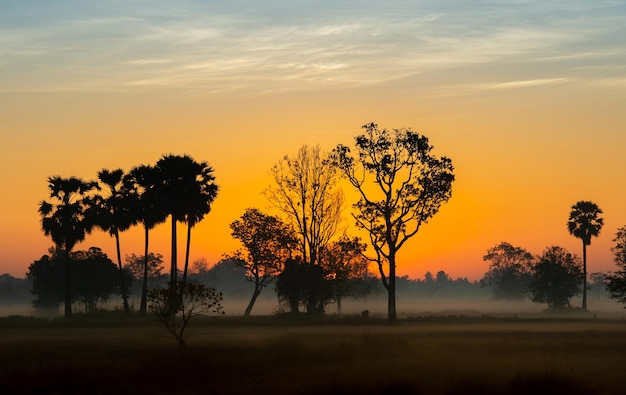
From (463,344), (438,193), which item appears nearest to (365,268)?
(438,193)

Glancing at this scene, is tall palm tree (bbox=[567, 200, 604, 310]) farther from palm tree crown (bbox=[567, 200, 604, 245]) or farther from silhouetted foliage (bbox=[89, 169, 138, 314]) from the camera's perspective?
silhouetted foliage (bbox=[89, 169, 138, 314])

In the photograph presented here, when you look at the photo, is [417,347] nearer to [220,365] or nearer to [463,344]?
[463,344]

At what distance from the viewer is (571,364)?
46469 mm

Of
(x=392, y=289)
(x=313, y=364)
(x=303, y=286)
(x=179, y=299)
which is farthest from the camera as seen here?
(x=303, y=286)

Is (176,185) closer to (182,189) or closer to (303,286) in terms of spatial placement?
(182,189)

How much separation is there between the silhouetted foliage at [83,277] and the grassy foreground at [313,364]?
55143mm

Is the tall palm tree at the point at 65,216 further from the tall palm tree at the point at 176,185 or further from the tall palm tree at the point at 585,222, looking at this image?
the tall palm tree at the point at 585,222

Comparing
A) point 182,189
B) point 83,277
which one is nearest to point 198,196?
point 182,189

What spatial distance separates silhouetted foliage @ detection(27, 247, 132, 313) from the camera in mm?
129875

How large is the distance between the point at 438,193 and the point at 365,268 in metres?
58.5

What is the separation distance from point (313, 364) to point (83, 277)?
295ft

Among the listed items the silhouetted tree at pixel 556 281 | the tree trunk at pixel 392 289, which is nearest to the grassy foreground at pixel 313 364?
the tree trunk at pixel 392 289

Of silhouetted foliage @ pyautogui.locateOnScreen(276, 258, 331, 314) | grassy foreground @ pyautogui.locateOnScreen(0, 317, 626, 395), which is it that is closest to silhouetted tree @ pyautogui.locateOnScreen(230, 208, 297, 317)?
silhouetted foliage @ pyautogui.locateOnScreen(276, 258, 331, 314)

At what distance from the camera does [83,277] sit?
130 metres
